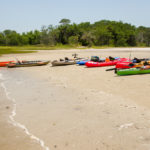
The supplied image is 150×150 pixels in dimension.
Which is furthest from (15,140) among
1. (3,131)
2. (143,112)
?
(143,112)

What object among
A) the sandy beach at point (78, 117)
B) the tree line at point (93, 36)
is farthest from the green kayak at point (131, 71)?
the tree line at point (93, 36)

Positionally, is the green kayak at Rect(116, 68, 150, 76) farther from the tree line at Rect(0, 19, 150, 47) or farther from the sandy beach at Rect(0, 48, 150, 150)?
the tree line at Rect(0, 19, 150, 47)

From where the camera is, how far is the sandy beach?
523cm

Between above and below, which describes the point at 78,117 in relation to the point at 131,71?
below

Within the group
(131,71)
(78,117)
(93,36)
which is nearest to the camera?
(78,117)

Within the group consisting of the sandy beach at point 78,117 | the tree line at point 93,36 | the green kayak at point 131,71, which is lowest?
the sandy beach at point 78,117

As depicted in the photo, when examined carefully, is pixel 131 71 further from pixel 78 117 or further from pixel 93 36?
pixel 93 36

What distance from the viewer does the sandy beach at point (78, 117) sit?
206 inches

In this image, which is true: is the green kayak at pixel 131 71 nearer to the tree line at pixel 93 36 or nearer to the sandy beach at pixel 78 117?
the sandy beach at pixel 78 117

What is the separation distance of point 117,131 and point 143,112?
67.3 inches

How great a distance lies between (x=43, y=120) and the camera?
686 cm

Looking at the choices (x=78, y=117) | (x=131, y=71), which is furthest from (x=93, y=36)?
(x=78, y=117)

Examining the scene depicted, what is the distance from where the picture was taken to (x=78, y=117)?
6938 mm

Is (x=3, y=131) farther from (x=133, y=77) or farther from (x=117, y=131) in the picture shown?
(x=133, y=77)
